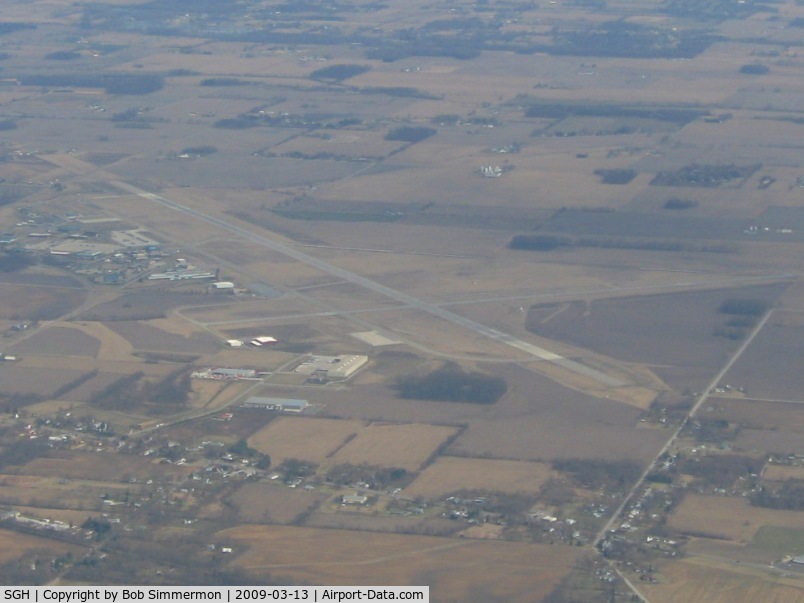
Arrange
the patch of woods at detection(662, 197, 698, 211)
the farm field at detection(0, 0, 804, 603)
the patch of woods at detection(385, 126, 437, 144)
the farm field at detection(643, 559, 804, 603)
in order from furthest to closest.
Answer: the patch of woods at detection(385, 126, 437, 144) → the patch of woods at detection(662, 197, 698, 211) → the farm field at detection(0, 0, 804, 603) → the farm field at detection(643, 559, 804, 603)

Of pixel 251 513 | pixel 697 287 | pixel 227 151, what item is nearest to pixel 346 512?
pixel 251 513

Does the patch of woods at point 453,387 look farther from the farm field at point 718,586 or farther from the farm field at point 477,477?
the farm field at point 718,586

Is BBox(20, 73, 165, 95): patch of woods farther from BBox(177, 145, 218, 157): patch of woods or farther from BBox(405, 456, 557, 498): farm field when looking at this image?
BBox(405, 456, 557, 498): farm field

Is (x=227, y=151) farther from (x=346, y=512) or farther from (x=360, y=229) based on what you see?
(x=346, y=512)

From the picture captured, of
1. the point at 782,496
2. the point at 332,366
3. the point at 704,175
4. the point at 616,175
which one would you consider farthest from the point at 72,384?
the point at 704,175

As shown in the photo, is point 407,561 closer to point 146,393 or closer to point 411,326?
point 146,393

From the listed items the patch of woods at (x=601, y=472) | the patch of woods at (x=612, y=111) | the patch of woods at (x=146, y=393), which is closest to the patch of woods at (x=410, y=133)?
the patch of woods at (x=612, y=111)

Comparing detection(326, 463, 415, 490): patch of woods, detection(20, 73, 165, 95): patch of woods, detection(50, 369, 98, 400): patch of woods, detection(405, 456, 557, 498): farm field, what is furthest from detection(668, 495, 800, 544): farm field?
detection(20, 73, 165, 95): patch of woods
